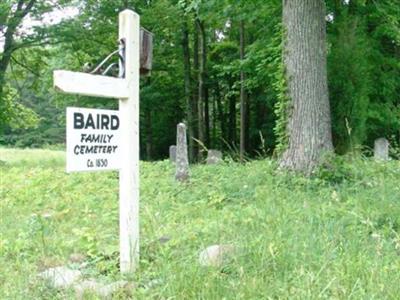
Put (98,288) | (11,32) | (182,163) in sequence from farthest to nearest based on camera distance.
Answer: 1. (11,32)
2. (182,163)
3. (98,288)

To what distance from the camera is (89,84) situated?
3.43m

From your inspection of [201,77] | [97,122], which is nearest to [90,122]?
[97,122]

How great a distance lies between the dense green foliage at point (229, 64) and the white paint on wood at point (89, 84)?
2727mm

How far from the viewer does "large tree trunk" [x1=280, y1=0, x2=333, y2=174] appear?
23.4ft

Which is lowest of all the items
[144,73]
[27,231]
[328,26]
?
[27,231]

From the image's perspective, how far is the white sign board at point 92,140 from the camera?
3268mm

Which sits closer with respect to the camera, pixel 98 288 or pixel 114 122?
pixel 98 288

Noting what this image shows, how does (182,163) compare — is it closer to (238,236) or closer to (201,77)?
(238,236)

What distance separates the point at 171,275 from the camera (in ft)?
10.4

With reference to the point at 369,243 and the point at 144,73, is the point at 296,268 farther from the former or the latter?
the point at 144,73

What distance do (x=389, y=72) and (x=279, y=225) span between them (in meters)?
11.7

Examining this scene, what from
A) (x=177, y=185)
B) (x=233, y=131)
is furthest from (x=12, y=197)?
(x=233, y=131)

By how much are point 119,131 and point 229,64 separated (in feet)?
47.3

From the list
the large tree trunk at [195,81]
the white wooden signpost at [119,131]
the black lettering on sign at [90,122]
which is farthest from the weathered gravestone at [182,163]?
the large tree trunk at [195,81]
